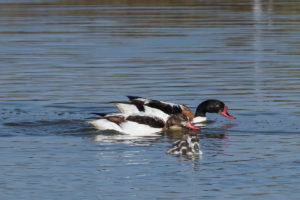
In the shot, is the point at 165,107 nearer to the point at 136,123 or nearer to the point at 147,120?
the point at 147,120

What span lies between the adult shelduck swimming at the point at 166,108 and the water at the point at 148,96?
34cm

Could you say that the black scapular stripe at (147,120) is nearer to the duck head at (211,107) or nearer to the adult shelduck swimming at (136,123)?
the adult shelduck swimming at (136,123)

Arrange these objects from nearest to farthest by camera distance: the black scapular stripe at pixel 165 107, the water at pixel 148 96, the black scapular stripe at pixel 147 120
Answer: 1. the water at pixel 148 96
2. the black scapular stripe at pixel 147 120
3. the black scapular stripe at pixel 165 107

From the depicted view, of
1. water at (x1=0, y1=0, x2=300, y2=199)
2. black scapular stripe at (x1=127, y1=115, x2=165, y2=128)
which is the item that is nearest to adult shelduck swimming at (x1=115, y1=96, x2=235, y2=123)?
water at (x1=0, y1=0, x2=300, y2=199)

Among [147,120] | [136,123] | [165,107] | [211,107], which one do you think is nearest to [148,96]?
[211,107]

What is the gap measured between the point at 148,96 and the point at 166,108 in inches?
87.7

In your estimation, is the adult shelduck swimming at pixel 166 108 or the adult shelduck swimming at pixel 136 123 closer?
the adult shelduck swimming at pixel 136 123

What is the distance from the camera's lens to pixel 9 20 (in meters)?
39.7

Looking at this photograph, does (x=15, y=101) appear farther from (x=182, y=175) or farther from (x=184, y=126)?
(x=182, y=175)

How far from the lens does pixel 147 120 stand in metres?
16.7

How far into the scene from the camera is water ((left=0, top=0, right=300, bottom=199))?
1240cm

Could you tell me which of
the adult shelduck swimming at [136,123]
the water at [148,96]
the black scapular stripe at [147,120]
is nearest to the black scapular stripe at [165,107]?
the adult shelduck swimming at [136,123]

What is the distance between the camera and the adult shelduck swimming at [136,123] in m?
16.5

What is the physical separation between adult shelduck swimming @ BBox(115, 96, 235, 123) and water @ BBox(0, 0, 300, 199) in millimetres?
338
